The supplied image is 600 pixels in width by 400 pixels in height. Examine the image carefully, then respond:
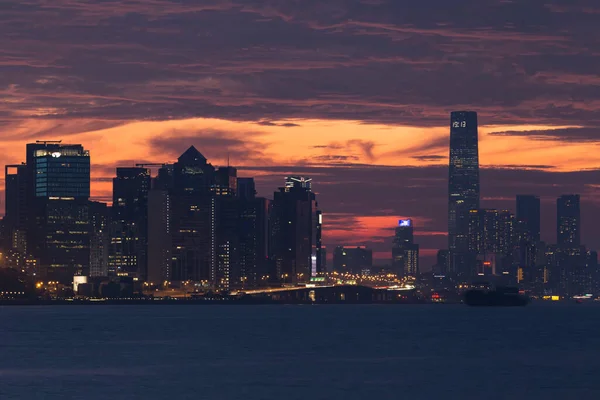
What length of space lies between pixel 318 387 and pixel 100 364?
34584 mm

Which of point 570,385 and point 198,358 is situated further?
point 198,358

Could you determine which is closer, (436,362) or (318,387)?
(318,387)

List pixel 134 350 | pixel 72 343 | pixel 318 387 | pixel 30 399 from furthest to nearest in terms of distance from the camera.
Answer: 1. pixel 72 343
2. pixel 134 350
3. pixel 318 387
4. pixel 30 399

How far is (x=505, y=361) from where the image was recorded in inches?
5241

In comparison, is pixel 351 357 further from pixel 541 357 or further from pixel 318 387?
pixel 318 387

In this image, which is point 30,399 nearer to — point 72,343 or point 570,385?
point 570,385

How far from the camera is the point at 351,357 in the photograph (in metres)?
→ 136

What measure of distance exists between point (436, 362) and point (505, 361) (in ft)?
29.0

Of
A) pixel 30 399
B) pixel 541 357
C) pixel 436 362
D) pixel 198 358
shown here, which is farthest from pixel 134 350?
pixel 30 399

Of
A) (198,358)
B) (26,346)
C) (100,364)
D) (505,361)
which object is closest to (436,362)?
(505,361)

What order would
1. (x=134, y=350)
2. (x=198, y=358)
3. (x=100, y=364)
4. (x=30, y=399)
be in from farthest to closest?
(x=134, y=350) < (x=198, y=358) < (x=100, y=364) < (x=30, y=399)

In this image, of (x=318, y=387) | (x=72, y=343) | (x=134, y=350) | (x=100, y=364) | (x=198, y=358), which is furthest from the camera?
(x=72, y=343)

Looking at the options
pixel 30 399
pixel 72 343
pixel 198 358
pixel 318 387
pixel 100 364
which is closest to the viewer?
pixel 30 399

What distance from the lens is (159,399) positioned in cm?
9169
